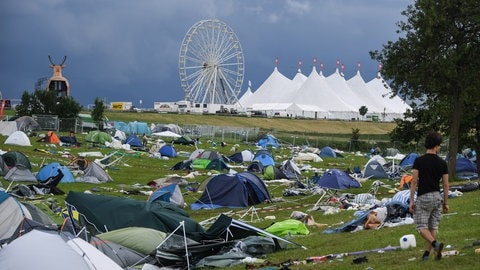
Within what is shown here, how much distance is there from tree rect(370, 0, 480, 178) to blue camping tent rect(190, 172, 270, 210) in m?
8.94

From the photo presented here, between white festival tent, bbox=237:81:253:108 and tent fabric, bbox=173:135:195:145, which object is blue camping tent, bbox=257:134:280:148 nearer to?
tent fabric, bbox=173:135:195:145

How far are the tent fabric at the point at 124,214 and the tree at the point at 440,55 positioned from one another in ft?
59.8

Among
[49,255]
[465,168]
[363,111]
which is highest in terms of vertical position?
[363,111]

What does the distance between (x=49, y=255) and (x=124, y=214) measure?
20.2 feet

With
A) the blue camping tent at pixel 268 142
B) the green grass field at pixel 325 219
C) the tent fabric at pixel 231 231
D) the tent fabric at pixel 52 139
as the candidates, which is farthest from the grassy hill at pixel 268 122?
the tent fabric at pixel 231 231

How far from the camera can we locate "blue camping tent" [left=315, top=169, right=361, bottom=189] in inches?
1404

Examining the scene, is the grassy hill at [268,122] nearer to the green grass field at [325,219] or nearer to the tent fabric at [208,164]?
the green grass field at [325,219]

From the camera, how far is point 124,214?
1817 cm

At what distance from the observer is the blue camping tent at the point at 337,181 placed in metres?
35.7

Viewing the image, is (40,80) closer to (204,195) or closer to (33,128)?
(33,128)

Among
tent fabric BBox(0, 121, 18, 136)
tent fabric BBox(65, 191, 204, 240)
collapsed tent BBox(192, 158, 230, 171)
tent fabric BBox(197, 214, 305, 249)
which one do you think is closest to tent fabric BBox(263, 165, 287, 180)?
collapsed tent BBox(192, 158, 230, 171)

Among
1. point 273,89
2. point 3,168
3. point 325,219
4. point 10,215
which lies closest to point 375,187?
point 325,219

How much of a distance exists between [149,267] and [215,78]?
11910 centimetres

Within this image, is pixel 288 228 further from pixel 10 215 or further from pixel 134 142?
pixel 134 142
